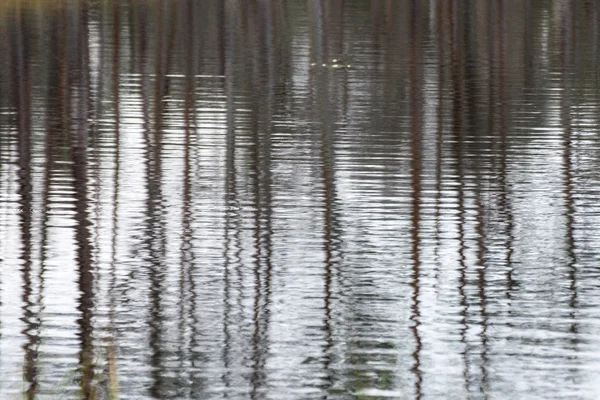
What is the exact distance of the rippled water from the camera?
38.9 feet

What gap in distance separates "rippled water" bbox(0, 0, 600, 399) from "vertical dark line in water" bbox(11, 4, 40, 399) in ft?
0.13

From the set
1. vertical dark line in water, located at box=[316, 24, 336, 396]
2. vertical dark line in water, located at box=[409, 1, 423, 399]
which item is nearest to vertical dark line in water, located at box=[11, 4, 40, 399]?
vertical dark line in water, located at box=[316, 24, 336, 396]

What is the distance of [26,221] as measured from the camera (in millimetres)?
16875

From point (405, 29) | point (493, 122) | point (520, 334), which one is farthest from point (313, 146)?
point (405, 29)

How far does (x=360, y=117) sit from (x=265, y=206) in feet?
26.5

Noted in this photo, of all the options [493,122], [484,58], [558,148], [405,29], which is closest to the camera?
[558,148]

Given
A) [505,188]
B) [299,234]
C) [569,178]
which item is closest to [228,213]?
[299,234]

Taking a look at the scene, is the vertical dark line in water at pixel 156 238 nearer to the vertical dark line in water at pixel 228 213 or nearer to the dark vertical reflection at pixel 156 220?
the dark vertical reflection at pixel 156 220

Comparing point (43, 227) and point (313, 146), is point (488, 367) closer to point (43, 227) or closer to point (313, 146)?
point (43, 227)

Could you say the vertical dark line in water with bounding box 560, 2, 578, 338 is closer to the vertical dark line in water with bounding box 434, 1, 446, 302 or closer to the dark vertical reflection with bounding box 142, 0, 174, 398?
the vertical dark line in water with bounding box 434, 1, 446, 302

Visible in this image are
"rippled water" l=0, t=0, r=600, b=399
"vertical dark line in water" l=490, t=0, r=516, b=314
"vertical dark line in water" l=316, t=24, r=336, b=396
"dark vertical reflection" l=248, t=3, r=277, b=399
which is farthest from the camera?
"vertical dark line in water" l=490, t=0, r=516, b=314

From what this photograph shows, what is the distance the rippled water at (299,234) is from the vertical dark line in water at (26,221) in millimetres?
40

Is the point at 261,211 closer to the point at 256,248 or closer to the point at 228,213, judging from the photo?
the point at 228,213

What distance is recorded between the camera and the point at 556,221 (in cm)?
1711
